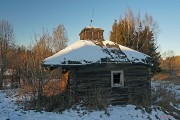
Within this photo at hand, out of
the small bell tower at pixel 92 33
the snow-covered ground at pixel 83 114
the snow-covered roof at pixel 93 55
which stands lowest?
the snow-covered ground at pixel 83 114

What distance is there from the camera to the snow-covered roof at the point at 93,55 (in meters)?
15.3

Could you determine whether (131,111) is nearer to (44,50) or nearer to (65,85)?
(65,85)

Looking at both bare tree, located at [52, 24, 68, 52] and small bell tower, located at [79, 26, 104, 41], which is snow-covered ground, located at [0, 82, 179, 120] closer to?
small bell tower, located at [79, 26, 104, 41]

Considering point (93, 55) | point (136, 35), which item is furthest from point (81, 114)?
point (136, 35)

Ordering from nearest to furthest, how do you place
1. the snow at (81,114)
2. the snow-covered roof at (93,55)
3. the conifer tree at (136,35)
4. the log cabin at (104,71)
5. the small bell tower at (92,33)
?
the snow at (81,114), the snow-covered roof at (93,55), the log cabin at (104,71), the small bell tower at (92,33), the conifer tree at (136,35)

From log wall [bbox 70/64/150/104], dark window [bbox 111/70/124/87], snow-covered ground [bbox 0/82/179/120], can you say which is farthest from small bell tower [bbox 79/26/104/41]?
snow-covered ground [bbox 0/82/179/120]

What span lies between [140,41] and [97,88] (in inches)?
745

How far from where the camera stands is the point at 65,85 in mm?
16438

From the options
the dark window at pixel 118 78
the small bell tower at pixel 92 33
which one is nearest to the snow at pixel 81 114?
the dark window at pixel 118 78

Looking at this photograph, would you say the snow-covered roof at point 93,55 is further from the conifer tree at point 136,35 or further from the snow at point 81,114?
the conifer tree at point 136,35

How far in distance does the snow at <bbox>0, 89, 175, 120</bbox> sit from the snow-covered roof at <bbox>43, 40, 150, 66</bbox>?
286cm

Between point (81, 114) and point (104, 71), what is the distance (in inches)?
141

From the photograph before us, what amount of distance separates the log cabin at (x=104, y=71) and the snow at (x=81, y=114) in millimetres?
1228

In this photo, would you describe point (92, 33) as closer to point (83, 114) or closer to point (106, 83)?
point (106, 83)
